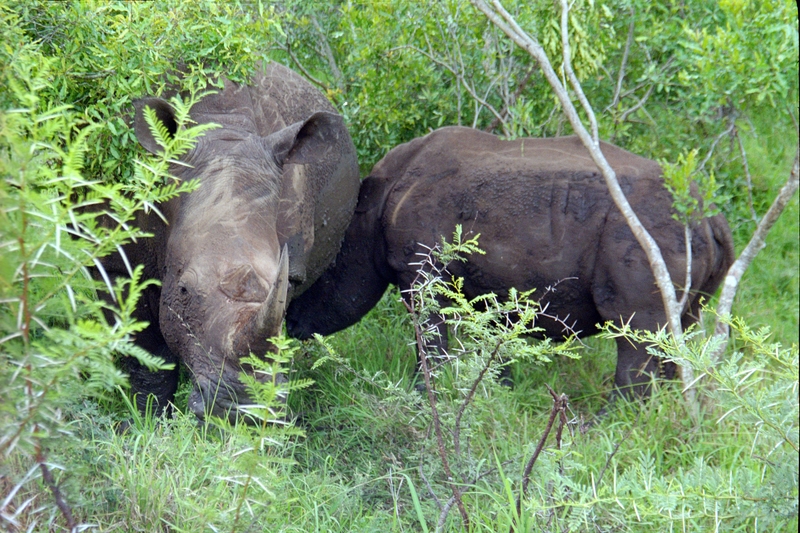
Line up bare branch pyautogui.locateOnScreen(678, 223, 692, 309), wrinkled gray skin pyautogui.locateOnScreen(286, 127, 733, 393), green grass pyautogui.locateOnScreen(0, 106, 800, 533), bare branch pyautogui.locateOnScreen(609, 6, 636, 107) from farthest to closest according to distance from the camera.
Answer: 1. bare branch pyautogui.locateOnScreen(609, 6, 636, 107)
2. wrinkled gray skin pyautogui.locateOnScreen(286, 127, 733, 393)
3. bare branch pyautogui.locateOnScreen(678, 223, 692, 309)
4. green grass pyautogui.locateOnScreen(0, 106, 800, 533)

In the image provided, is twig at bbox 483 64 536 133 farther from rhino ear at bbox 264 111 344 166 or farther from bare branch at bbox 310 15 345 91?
rhino ear at bbox 264 111 344 166

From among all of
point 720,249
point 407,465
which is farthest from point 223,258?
point 720,249

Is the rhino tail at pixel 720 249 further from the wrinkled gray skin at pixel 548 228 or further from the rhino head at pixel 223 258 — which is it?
the rhino head at pixel 223 258

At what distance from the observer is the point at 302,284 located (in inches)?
193

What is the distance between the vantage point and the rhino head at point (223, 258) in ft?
11.2

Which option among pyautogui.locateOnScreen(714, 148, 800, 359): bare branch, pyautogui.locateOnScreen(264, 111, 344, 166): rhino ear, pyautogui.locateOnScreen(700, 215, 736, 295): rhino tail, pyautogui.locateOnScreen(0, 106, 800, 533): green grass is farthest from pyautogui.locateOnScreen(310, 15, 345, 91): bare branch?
pyautogui.locateOnScreen(714, 148, 800, 359): bare branch

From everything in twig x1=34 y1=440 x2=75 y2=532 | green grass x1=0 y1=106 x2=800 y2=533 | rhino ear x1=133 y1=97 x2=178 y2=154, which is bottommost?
green grass x1=0 y1=106 x2=800 y2=533

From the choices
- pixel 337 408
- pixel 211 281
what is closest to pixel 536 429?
pixel 337 408

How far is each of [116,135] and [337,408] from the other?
68.3 inches

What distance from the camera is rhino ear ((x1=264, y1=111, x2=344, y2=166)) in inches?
171

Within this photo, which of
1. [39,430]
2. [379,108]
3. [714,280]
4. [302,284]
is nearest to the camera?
[39,430]

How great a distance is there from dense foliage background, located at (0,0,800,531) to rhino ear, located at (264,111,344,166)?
431 millimetres

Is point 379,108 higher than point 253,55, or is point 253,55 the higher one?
point 253,55

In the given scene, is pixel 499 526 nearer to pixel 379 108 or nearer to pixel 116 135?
pixel 116 135
